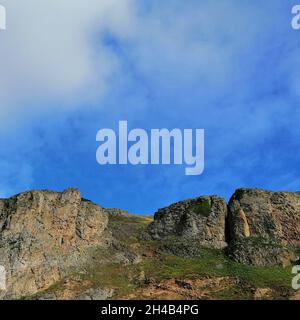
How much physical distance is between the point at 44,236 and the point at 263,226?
101 ft

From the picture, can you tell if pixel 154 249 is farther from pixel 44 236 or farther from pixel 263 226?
pixel 263 226

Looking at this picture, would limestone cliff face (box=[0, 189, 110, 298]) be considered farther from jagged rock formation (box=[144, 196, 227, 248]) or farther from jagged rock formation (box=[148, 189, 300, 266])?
jagged rock formation (box=[148, 189, 300, 266])

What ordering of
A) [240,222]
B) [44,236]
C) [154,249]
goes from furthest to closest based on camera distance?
[240,222], [154,249], [44,236]

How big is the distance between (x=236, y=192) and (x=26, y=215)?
3151 centimetres

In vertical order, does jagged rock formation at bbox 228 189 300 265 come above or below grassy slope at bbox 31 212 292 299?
above

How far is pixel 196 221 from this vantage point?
231ft

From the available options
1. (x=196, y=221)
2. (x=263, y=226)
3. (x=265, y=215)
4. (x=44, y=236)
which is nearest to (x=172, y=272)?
(x=196, y=221)

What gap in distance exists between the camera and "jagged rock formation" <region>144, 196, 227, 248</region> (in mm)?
69312

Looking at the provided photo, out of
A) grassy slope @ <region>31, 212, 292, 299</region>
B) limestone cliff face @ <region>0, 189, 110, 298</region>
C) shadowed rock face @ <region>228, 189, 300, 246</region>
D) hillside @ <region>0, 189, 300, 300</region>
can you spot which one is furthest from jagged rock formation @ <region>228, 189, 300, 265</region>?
limestone cliff face @ <region>0, 189, 110, 298</region>

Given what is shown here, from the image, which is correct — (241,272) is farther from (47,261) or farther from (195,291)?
(47,261)

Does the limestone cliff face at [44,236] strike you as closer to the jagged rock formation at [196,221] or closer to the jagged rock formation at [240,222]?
the jagged rock formation at [196,221]

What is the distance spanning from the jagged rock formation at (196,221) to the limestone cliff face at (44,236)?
9045 millimetres

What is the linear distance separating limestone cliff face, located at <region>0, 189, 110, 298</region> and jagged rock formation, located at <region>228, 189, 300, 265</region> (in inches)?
730

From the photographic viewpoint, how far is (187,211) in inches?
2844
